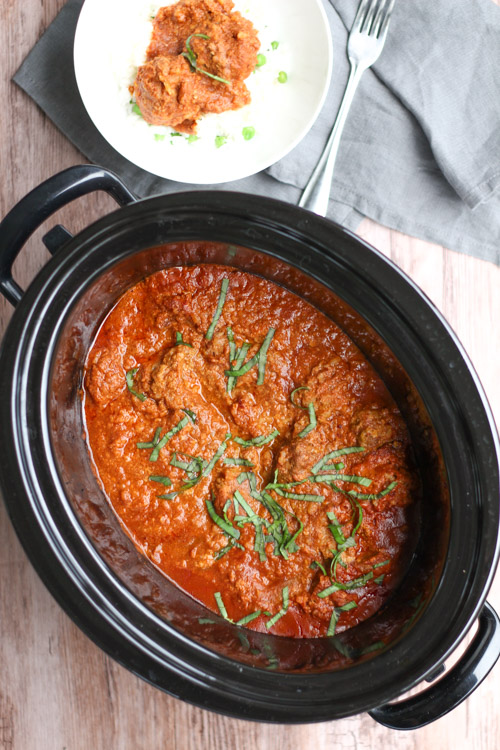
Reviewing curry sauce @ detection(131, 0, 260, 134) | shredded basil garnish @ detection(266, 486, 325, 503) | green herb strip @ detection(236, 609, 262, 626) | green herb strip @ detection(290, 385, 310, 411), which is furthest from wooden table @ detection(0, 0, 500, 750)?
shredded basil garnish @ detection(266, 486, 325, 503)

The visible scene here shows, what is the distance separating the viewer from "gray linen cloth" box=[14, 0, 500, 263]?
1.92m

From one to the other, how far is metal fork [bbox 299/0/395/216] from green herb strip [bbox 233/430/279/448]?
2.21 feet

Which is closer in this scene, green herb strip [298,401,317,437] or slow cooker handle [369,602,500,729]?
slow cooker handle [369,602,500,729]

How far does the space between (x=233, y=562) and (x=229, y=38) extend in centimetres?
149

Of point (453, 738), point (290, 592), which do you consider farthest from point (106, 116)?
point (453, 738)

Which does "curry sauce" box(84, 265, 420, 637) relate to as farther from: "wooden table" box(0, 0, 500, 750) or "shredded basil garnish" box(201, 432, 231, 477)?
"wooden table" box(0, 0, 500, 750)

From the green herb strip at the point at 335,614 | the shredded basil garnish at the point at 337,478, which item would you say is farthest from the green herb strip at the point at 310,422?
the green herb strip at the point at 335,614

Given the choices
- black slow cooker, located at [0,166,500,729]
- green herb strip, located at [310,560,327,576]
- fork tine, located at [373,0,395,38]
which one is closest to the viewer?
black slow cooker, located at [0,166,500,729]

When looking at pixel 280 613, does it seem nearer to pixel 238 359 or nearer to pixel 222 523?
pixel 222 523

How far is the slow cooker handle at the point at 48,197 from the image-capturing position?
5.00 feet

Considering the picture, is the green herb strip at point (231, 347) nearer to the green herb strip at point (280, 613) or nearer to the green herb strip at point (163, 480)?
the green herb strip at point (163, 480)

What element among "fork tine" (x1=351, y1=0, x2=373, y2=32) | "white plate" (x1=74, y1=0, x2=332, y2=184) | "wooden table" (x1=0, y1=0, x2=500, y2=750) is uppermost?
"fork tine" (x1=351, y1=0, x2=373, y2=32)

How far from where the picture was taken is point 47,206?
1530 millimetres

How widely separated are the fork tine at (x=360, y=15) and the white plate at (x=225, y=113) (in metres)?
0.15
